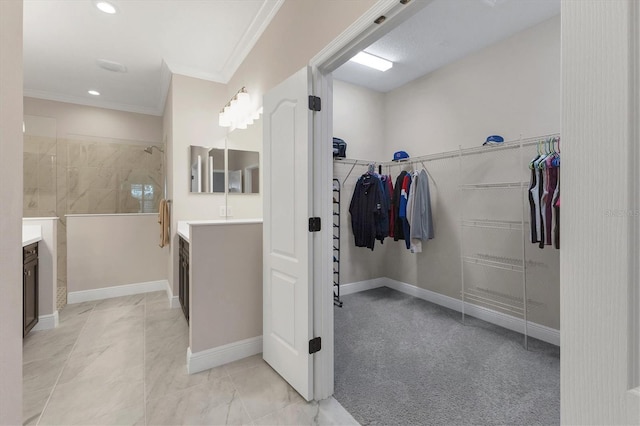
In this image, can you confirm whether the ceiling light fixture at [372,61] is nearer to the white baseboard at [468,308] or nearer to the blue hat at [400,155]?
the blue hat at [400,155]

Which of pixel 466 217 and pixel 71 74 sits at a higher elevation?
pixel 71 74

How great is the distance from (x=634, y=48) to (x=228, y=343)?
2438mm

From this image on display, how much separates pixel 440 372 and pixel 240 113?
287 cm

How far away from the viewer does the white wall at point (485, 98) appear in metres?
2.52

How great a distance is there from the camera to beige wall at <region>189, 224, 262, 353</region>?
81.0 inches

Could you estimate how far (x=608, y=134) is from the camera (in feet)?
1.42

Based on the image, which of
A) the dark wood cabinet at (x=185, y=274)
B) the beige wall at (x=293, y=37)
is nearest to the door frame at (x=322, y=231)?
the beige wall at (x=293, y=37)

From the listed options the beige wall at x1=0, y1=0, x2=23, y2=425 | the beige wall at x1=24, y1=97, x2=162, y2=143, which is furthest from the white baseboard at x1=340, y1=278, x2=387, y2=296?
the beige wall at x1=24, y1=97, x2=162, y2=143

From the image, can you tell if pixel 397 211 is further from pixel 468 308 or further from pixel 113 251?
pixel 113 251

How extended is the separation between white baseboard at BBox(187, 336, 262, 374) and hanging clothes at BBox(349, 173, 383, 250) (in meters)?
1.82

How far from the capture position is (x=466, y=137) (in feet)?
10.5

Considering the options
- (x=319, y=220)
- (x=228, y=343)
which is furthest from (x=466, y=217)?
(x=228, y=343)

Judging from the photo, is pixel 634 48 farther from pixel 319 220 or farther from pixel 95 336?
pixel 95 336

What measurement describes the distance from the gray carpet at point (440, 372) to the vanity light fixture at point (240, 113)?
2.24 meters
